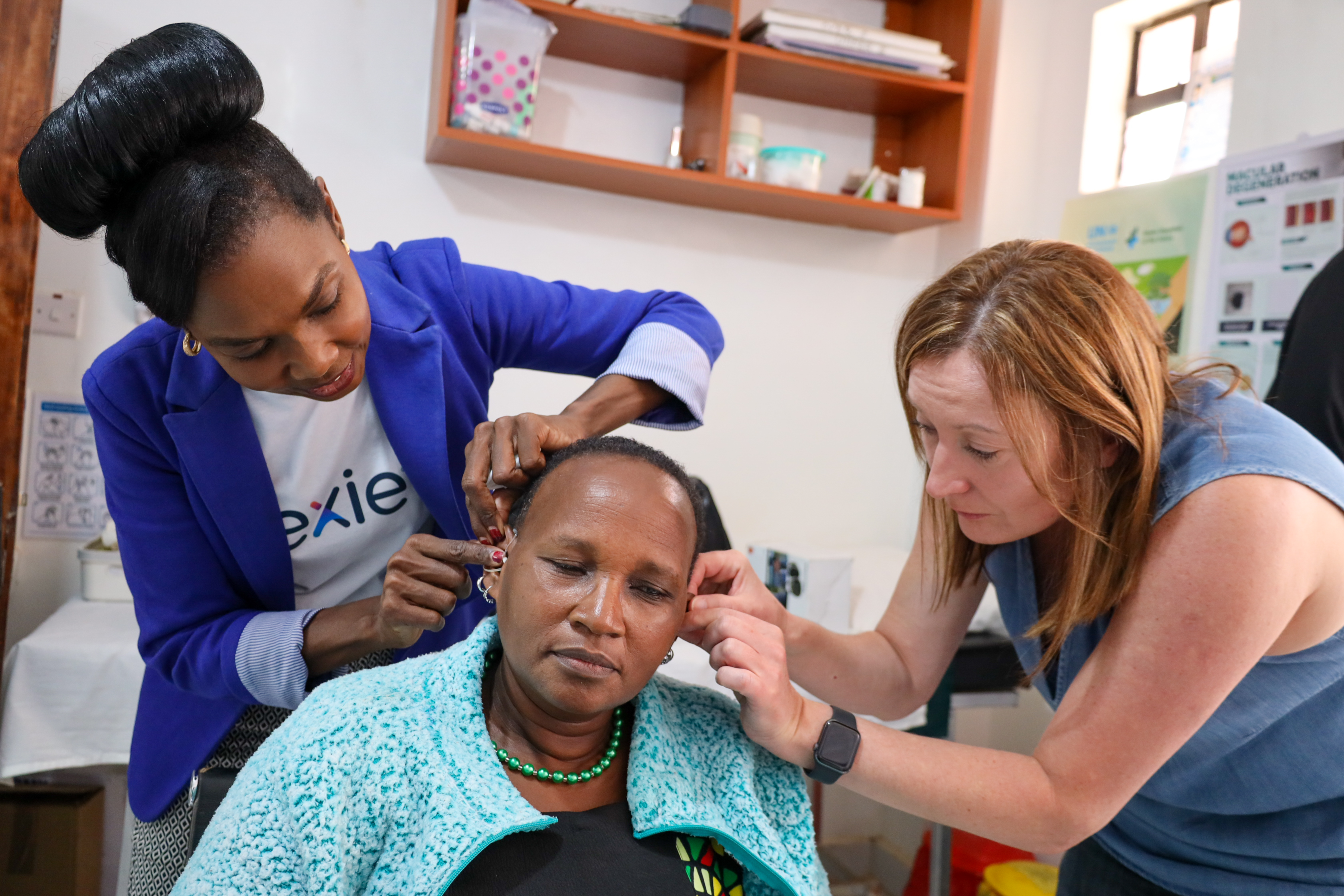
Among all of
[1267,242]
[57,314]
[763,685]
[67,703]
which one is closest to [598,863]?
[763,685]

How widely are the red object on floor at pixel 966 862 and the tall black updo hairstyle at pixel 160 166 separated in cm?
249

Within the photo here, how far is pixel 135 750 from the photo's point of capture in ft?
3.85

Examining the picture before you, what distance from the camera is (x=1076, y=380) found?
978 millimetres

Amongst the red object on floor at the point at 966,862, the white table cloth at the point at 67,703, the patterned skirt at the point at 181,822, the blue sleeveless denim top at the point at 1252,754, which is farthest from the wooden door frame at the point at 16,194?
the red object on floor at the point at 966,862

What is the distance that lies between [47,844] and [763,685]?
1.93 metres

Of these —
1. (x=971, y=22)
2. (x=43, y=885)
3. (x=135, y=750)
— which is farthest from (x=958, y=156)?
(x=43, y=885)

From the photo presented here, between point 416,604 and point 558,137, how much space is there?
203 cm

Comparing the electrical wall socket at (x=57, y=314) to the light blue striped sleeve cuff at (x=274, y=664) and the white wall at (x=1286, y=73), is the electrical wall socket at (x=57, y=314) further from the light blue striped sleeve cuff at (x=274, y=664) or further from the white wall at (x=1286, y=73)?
the white wall at (x=1286, y=73)

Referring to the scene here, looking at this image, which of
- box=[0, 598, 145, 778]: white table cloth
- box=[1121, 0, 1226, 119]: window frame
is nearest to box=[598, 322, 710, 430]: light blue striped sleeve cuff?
box=[0, 598, 145, 778]: white table cloth

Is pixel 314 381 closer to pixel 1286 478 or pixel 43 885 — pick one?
pixel 1286 478

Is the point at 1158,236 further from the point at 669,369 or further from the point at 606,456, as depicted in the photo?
the point at 606,456

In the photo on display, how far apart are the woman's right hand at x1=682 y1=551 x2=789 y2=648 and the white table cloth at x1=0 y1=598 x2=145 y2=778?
51.7 inches

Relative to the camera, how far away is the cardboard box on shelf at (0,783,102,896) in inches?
82.5

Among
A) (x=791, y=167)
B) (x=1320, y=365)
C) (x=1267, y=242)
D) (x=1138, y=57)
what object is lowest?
(x=1320, y=365)
